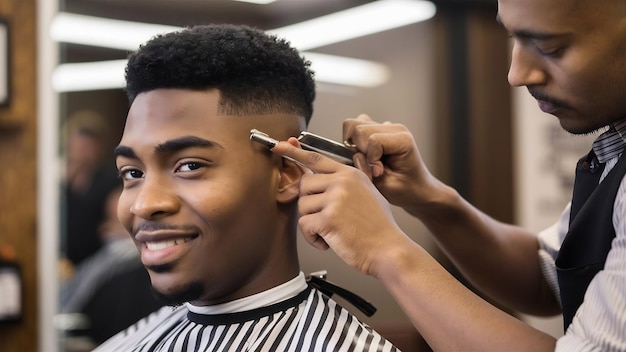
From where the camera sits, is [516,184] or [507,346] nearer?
[507,346]

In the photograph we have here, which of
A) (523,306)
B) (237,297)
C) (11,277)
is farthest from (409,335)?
(11,277)

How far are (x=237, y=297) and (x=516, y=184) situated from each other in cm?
280

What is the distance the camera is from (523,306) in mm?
1705

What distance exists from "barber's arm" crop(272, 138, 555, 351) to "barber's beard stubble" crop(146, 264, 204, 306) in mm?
230

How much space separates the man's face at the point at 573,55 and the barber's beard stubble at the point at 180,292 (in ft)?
2.20

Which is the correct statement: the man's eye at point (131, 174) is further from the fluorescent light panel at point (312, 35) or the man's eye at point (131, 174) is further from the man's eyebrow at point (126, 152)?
the fluorescent light panel at point (312, 35)

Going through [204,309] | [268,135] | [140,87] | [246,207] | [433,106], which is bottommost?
[204,309]

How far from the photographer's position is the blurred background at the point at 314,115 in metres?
3.16

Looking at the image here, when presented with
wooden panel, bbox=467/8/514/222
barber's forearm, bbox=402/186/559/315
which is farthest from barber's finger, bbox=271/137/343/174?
wooden panel, bbox=467/8/514/222

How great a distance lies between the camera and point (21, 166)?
3170mm

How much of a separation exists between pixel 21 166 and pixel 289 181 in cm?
217

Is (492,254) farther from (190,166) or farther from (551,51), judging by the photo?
(190,166)

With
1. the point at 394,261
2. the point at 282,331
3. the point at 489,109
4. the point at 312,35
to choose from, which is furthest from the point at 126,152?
the point at 489,109

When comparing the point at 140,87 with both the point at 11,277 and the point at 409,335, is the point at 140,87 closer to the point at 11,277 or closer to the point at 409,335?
the point at 409,335
